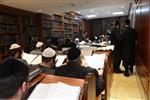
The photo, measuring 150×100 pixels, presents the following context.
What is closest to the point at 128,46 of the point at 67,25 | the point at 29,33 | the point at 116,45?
the point at 116,45

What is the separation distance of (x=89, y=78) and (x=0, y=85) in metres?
0.81

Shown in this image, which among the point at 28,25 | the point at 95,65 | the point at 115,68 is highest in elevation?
the point at 28,25

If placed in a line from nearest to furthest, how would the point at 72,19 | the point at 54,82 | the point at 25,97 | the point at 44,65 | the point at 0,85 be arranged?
1. the point at 0,85
2. the point at 25,97
3. the point at 54,82
4. the point at 44,65
5. the point at 72,19

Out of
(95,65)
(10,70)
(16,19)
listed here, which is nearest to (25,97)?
(10,70)

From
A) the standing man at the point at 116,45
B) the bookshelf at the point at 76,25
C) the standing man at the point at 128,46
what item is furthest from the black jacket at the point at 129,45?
the bookshelf at the point at 76,25

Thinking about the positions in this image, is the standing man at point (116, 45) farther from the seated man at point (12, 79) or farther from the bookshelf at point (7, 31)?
the seated man at point (12, 79)

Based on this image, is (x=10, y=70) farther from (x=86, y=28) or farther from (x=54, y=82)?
(x=86, y=28)

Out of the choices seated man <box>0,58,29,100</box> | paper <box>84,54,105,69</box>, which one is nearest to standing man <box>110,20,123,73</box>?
paper <box>84,54,105,69</box>

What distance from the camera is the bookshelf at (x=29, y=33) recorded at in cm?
685

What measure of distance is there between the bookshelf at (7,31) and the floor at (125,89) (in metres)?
3.08

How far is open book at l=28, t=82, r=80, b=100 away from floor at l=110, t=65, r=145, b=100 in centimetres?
263

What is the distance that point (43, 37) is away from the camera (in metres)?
7.77

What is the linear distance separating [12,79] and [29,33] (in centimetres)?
614

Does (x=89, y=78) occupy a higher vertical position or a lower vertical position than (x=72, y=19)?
lower
